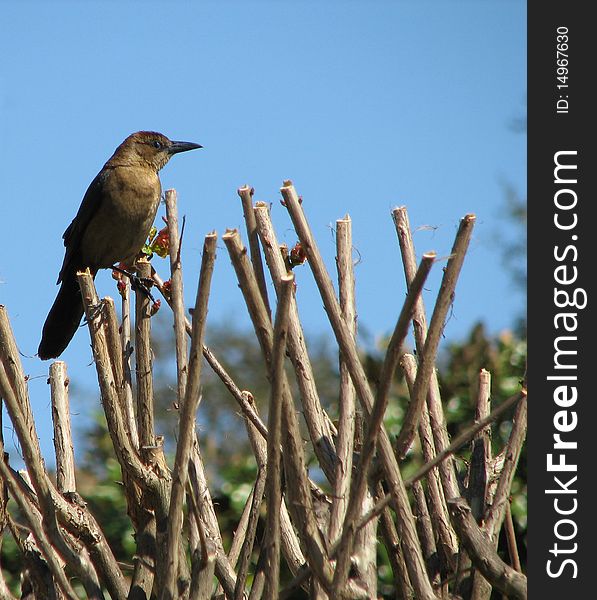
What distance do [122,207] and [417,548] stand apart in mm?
3490

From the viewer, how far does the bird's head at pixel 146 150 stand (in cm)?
589

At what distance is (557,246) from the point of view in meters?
2.90

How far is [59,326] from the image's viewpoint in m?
5.13

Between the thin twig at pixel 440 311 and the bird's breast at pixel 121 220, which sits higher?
the bird's breast at pixel 121 220

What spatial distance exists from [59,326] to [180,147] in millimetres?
1533

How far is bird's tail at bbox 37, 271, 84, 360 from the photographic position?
510cm

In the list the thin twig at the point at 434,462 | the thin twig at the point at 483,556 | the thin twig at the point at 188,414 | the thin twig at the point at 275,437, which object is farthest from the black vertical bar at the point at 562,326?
the thin twig at the point at 188,414

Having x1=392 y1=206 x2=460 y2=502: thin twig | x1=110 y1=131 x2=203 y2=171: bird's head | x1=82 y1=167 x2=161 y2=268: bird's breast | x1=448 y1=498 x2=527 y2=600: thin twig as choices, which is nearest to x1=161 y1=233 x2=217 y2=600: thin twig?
x1=448 y1=498 x2=527 y2=600: thin twig

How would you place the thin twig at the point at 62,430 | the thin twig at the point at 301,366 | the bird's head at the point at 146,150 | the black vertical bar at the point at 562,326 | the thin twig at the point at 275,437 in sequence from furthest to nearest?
the bird's head at the point at 146,150 < the thin twig at the point at 62,430 < the thin twig at the point at 301,366 < the black vertical bar at the point at 562,326 < the thin twig at the point at 275,437

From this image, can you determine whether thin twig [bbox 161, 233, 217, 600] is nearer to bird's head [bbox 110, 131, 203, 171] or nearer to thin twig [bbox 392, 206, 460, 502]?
thin twig [bbox 392, 206, 460, 502]

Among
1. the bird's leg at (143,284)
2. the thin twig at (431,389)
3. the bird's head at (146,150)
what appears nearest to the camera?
the thin twig at (431,389)

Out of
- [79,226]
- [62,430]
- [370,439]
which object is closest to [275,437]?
[370,439]

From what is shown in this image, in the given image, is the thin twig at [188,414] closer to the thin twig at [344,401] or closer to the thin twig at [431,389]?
Result: the thin twig at [344,401]

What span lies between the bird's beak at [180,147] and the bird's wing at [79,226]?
1.44 ft
